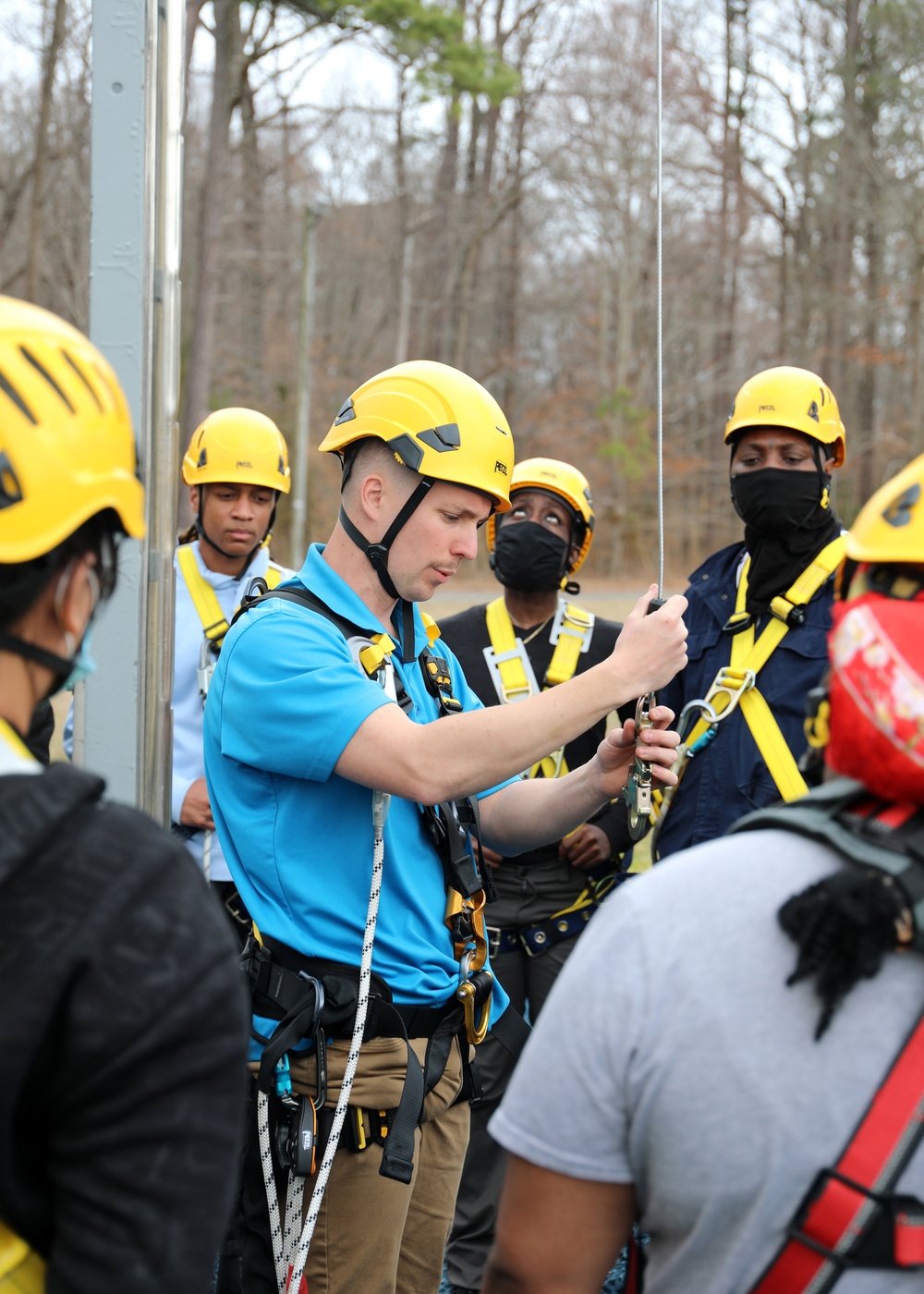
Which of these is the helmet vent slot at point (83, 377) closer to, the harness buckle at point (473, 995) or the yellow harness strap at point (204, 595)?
the harness buckle at point (473, 995)

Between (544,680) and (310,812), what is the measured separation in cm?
228

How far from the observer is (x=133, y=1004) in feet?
4.13

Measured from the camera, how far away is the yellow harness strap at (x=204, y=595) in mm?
4848

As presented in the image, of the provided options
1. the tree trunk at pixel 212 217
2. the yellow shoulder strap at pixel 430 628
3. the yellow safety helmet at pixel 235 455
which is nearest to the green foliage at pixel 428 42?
the tree trunk at pixel 212 217

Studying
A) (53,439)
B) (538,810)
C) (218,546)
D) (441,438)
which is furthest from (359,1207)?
(218,546)

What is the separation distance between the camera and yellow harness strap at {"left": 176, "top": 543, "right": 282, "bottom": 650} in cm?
485

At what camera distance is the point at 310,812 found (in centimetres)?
262

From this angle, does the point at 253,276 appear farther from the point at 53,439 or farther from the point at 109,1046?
the point at 109,1046

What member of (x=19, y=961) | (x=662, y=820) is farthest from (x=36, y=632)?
(x=662, y=820)

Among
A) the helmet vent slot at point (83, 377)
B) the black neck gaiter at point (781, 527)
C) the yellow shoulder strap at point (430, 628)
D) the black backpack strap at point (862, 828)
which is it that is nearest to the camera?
the black backpack strap at point (862, 828)

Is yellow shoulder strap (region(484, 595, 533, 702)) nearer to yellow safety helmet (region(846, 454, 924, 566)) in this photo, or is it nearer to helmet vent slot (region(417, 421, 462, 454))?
helmet vent slot (region(417, 421, 462, 454))

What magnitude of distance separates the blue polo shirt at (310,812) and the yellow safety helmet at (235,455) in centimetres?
275

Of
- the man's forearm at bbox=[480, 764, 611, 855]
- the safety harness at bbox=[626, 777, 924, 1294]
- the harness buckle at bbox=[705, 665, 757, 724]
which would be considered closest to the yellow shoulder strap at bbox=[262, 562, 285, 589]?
the harness buckle at bbox=[705, 665, 757, 724]

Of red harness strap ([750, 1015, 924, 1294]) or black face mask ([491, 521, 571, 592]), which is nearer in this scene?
red harness strap ([750, 1015, 924, 1294])
